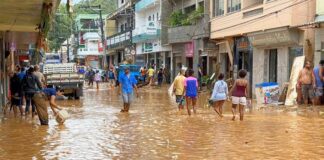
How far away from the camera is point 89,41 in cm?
8531

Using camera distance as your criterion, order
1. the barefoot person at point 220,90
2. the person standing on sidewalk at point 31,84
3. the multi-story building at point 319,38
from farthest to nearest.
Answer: the multi-story building at point 319,38 → the barefoot person at point 220,90 → the person standing on sidewalk at point 31,84

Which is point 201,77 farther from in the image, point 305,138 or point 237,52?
point 305,138

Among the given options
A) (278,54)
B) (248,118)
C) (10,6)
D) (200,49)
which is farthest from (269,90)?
(200,49)

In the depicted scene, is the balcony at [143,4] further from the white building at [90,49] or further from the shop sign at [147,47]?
the white building at [90,49]

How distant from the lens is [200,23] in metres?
35.3

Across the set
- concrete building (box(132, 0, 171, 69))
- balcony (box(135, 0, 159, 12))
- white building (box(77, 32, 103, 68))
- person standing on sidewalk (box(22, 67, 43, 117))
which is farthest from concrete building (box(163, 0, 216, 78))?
white building (box(77, 32, 103, 68))

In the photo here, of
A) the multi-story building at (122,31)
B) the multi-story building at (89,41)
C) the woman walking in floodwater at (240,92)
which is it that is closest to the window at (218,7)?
the woman walking in floodwater at (240,92)

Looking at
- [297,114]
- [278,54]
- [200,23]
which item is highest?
[200,23]

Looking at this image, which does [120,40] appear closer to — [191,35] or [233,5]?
[191,35]

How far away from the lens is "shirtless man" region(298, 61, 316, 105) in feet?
65.3

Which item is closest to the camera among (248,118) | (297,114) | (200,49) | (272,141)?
(272,141)

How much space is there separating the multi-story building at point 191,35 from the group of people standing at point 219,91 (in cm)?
1591

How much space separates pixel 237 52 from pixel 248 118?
1482 cm

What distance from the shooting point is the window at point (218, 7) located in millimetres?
31953
